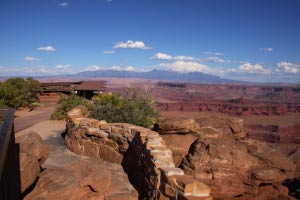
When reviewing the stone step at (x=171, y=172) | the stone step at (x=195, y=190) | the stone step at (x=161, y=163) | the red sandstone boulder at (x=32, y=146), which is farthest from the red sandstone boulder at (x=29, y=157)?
the stone step at (x=195, y=190)

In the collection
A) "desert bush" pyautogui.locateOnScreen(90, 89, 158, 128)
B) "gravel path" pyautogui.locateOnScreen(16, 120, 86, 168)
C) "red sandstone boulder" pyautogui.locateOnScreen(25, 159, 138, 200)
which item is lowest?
"gravel path" pyautogui.locateOnScreen(16, 120, 86, 168)

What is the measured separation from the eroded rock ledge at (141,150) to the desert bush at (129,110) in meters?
0.96

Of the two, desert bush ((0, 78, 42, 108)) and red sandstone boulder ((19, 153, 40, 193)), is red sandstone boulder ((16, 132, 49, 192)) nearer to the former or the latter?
red sandstone boulder ((19, 153, 40, 193))

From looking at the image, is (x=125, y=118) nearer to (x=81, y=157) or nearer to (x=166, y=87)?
(x=81, y=157)

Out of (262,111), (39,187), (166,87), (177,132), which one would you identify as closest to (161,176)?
(39,187)

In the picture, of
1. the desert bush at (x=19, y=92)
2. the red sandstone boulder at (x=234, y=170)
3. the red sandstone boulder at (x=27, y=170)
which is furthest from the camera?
the desert bush at (x=19, y=92)

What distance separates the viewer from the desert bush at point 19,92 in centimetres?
1938

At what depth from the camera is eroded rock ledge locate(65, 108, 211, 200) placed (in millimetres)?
4061

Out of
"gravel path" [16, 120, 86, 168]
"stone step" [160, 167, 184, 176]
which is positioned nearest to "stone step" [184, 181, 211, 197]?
"stone step" [160, 167, 184, 176]

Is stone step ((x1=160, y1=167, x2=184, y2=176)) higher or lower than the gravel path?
higher

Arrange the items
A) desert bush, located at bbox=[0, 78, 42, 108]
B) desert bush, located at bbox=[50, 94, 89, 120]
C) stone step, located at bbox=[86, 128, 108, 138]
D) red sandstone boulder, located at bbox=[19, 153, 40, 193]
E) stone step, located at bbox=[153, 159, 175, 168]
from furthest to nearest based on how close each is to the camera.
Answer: desert bush, located at bbox=[0, 78, 42, 108] → desert bush, located at bbox=[50, 94, 89, 120] → stone step, located at bbox=[86, 128, 108, 138] → stone step, located at bbox=[153, 159, 175, 168] → red sandstone boulder, located at bbox=[19, 153, 40, 193]

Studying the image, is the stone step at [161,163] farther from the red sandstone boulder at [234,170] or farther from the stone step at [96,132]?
the stone step at [96,132]

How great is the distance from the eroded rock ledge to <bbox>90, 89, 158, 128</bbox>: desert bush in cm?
96

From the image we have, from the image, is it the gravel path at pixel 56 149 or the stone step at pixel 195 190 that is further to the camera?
the gravel path at pixel 56 149
